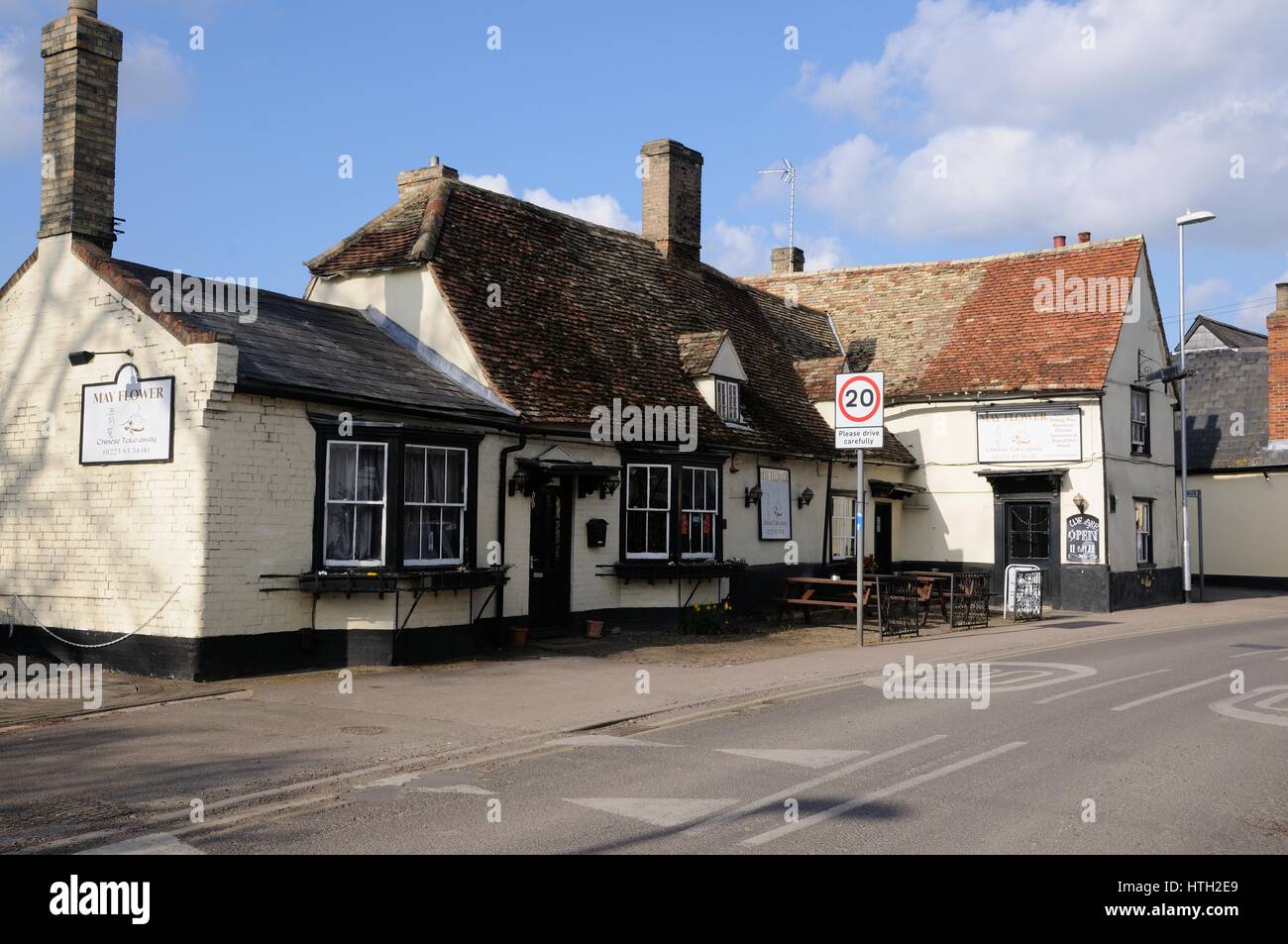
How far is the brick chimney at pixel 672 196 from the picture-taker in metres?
26.7

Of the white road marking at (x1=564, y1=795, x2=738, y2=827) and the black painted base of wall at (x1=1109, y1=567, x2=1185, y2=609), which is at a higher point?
the black painted base of wall at (x1=1109, y1=567, x2=1185, y2=609)

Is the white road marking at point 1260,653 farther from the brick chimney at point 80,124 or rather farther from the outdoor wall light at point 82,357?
the brick chimney at point 80,124

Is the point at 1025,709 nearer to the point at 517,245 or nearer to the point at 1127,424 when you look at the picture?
the point at 517,245

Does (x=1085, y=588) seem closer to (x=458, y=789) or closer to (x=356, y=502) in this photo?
(x=356, y=502)

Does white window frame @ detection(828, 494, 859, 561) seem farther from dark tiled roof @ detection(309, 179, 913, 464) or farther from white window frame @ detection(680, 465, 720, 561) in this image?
white window frame @ detection(680, 465, 720, 561)

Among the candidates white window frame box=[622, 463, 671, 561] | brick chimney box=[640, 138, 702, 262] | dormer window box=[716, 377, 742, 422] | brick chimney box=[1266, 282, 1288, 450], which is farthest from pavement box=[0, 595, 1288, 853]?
brick chimney box=[1266, 282, 1288, 450]

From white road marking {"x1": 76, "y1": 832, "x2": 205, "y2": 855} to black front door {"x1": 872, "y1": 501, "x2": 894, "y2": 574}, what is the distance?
903 inches

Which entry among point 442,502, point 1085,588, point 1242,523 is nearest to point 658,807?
point 442,502

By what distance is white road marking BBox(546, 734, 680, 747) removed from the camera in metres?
10.3

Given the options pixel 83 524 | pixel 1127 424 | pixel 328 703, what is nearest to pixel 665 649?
pixel 328 703

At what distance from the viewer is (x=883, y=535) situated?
95.5ft

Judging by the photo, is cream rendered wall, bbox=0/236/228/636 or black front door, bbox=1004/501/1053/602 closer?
cream rendered wall, bbox=0/236/228/636

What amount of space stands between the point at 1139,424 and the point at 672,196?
1325 centimetres

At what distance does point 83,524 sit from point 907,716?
10.9 m
